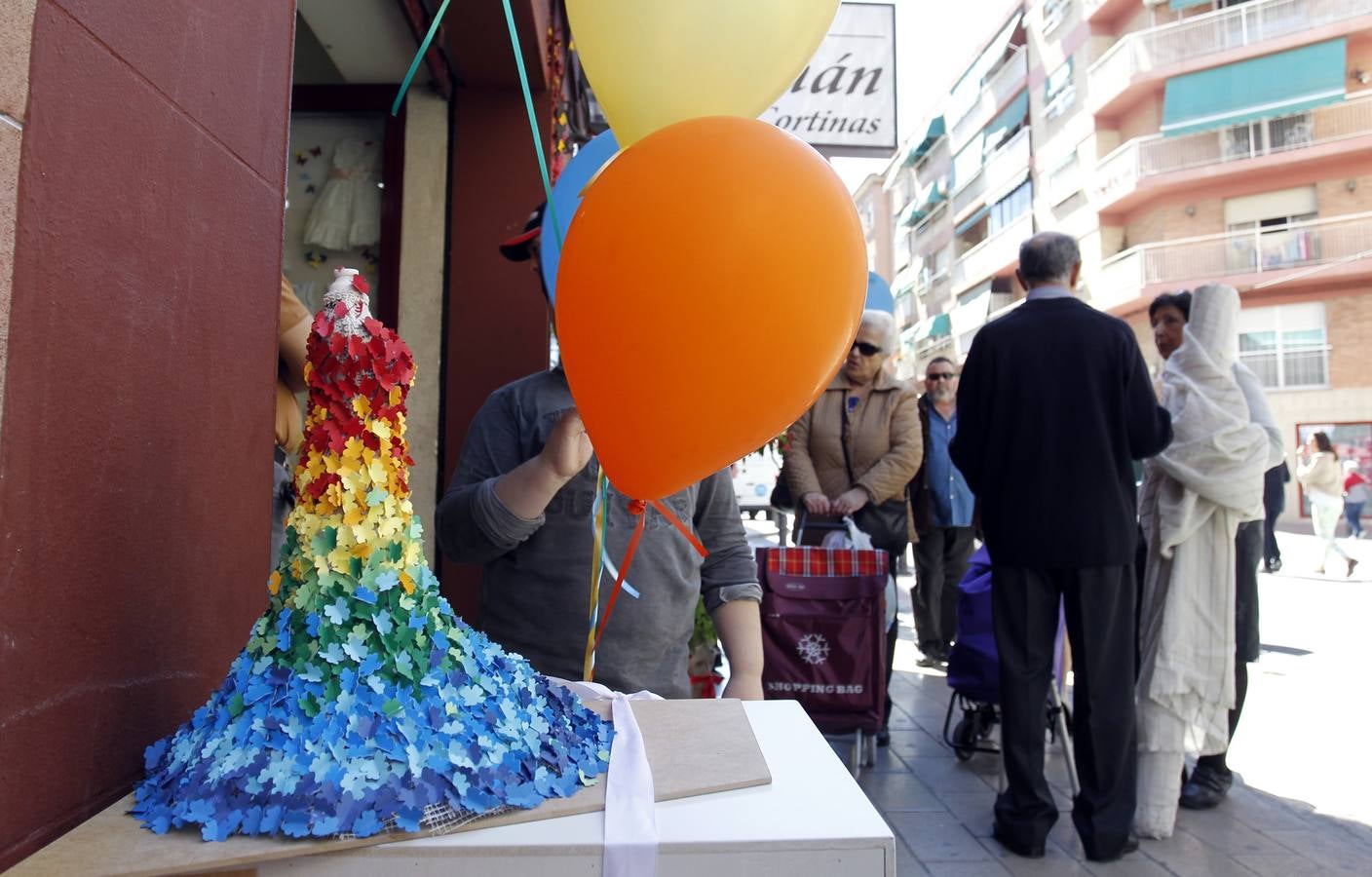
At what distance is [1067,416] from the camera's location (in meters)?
3.04

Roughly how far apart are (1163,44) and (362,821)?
25.4 metres

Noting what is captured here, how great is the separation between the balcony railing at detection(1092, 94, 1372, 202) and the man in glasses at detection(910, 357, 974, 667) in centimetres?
1929

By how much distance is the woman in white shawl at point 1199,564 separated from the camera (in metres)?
3.16

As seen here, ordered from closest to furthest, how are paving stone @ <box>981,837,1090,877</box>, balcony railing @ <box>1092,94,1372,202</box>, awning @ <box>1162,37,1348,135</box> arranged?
paving stone @ <box>981,837,1090,877</box>
awning @ <box>1162,37,1348,135</box>
balcony railing @ <box>1092,94,1372,202</box>

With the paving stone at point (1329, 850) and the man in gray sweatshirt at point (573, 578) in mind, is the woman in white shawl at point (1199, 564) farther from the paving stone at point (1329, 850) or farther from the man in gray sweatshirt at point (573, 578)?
the man in gray sweatshirt at point (573, 578)

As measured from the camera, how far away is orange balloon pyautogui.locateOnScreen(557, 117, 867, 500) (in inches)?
39.4

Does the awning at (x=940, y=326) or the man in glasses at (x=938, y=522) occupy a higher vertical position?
the awning at (x=940, y=326)

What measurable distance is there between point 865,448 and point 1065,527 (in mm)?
1549

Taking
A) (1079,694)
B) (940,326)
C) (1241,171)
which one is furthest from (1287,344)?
(1079,694)

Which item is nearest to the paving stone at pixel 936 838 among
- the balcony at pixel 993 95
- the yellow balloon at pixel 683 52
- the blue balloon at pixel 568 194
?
the blue balloon at pixel 568 194

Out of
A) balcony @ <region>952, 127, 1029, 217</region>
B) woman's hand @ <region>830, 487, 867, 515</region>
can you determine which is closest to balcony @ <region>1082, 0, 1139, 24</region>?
balcony @ <region>952, 127, 1029, 217</region>

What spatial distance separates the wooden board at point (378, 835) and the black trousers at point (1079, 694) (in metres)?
2.24

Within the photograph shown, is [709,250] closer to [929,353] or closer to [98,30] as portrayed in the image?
[98,30]

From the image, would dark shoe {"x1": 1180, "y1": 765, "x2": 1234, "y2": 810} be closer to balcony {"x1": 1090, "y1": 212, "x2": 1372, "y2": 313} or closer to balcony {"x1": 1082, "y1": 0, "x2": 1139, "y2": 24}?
balcony {"x1": 1090, "y1": 212, "x2": 1372, "y2": 313}
